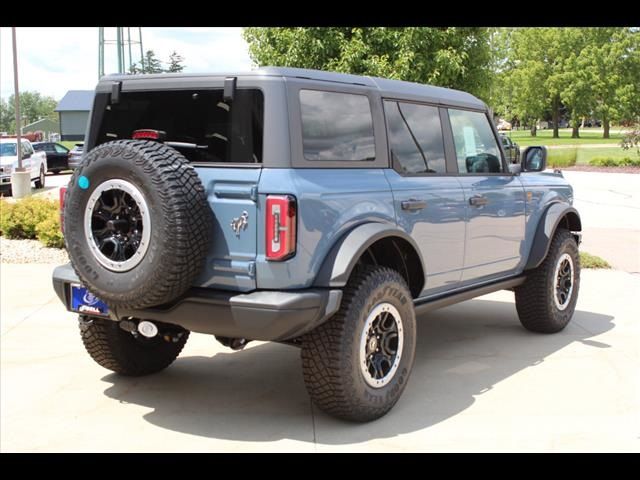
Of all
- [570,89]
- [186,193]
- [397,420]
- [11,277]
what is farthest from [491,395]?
[570,89]

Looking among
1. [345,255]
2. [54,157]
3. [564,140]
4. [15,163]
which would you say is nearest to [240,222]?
[345,255]

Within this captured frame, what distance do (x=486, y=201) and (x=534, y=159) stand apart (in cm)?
88

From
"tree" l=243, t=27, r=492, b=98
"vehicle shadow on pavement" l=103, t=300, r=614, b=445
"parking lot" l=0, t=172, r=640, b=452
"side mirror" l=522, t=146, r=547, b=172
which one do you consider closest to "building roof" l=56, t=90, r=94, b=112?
"tree" l=243, t=27, r=492, b=98

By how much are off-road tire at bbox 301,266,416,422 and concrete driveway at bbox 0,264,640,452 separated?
17 cm

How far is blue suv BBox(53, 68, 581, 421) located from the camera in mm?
3979

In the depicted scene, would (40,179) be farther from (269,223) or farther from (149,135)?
(269,223)

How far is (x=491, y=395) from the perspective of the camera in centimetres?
505

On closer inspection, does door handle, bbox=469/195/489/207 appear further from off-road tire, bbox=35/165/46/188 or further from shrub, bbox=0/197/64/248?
off-road tire, bbox=35/165/46/188

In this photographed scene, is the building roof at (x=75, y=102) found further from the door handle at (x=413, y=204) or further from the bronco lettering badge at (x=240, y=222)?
the bronco lettering badge at (x=240, y=222)

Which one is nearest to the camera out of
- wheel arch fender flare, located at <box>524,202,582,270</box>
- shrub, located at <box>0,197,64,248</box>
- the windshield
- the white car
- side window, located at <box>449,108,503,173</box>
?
side window, located at <box>449,108,503,173</box>

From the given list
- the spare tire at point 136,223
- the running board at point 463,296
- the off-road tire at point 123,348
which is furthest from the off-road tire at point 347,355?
the off-road tire at point 123,348

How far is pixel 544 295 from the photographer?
6.46m

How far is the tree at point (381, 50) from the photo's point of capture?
12.6 meters

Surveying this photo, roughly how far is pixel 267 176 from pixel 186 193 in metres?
0.43
